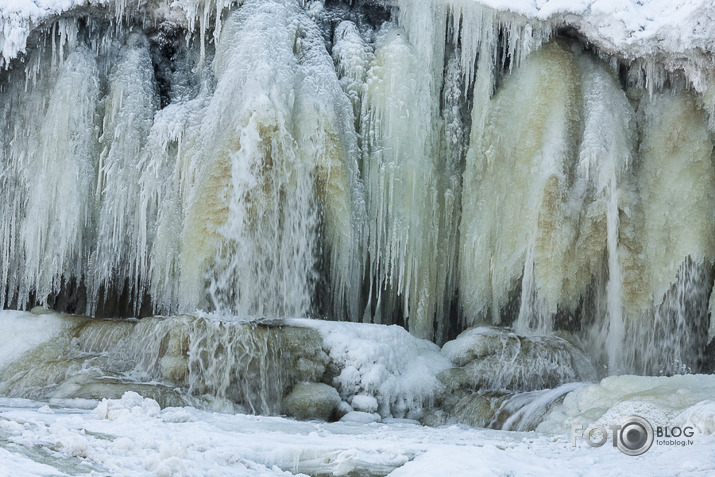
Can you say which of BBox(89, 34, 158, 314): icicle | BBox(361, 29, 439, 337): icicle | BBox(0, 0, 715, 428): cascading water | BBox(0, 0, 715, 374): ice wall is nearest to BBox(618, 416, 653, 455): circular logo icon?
BBox(0, 0, 715, 428): cascading water

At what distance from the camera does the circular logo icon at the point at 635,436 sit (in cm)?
626

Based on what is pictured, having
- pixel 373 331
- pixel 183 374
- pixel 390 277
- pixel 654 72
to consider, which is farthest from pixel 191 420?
pixel 654 72

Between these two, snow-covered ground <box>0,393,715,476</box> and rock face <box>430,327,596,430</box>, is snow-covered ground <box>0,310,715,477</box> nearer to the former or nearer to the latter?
snow-covered ground <box>0,393,715,476</box>

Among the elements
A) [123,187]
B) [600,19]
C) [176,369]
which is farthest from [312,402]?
[600,19]

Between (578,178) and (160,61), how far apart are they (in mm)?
6400

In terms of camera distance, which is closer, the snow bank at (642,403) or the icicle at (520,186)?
the snow bank at (642,403)

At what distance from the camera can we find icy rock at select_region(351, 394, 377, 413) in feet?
33.0

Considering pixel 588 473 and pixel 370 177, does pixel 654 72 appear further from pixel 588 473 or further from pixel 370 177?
pixel 588 473

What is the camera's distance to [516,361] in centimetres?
1095

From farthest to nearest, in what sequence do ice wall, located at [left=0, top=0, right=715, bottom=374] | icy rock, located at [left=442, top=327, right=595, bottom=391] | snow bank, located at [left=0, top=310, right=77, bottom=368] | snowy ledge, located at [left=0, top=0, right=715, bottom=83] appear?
ice wall, located at [left=0, top=0, right=715, bottom=374] → snowy ledge, located at [left=0, top=0, right=715, bottom=83] → snow bank, located at [left=0, top=310, right=77, bottom=368] → icy rock, located at [left=442, top=327, right=595, bottom=391]

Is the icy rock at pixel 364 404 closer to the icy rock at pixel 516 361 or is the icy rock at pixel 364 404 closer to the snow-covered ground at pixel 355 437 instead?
the snow-covered ground at pixel 355 437

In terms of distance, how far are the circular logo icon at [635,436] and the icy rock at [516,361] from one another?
152 inches

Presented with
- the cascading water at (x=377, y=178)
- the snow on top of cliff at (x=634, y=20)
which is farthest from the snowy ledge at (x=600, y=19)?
the cascading water at (x=377, y=178)

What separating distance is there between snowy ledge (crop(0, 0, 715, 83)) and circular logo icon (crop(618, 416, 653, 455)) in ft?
19.5
